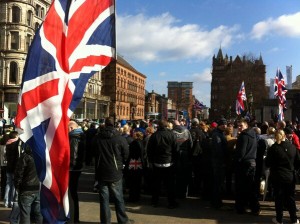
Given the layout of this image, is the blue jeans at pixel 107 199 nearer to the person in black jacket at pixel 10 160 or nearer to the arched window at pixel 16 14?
the person in black jacket at pixel 10 160

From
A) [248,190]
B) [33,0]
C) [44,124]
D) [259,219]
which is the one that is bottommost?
[259,219]

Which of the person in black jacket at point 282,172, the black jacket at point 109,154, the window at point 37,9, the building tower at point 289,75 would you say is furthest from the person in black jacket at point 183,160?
the window at point 37,9

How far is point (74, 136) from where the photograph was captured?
7.45m

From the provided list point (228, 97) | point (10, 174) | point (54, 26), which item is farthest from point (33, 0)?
point (54, 26)

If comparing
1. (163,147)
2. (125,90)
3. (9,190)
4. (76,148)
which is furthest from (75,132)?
(125,90)

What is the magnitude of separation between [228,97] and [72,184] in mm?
69651

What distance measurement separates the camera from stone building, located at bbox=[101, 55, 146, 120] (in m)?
99.8

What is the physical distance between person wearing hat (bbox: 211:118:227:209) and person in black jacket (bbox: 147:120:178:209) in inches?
36.5

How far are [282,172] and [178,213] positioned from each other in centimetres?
250

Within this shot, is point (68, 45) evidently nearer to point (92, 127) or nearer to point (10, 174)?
point (10, 174)

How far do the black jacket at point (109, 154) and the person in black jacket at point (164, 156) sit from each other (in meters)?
1.94

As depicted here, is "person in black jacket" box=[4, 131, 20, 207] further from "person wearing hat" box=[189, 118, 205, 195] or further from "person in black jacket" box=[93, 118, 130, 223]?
"person wearing hat" box=[189, 118, 205, 195]

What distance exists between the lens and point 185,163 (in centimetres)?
1026

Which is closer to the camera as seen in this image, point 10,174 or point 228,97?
point 10,174
